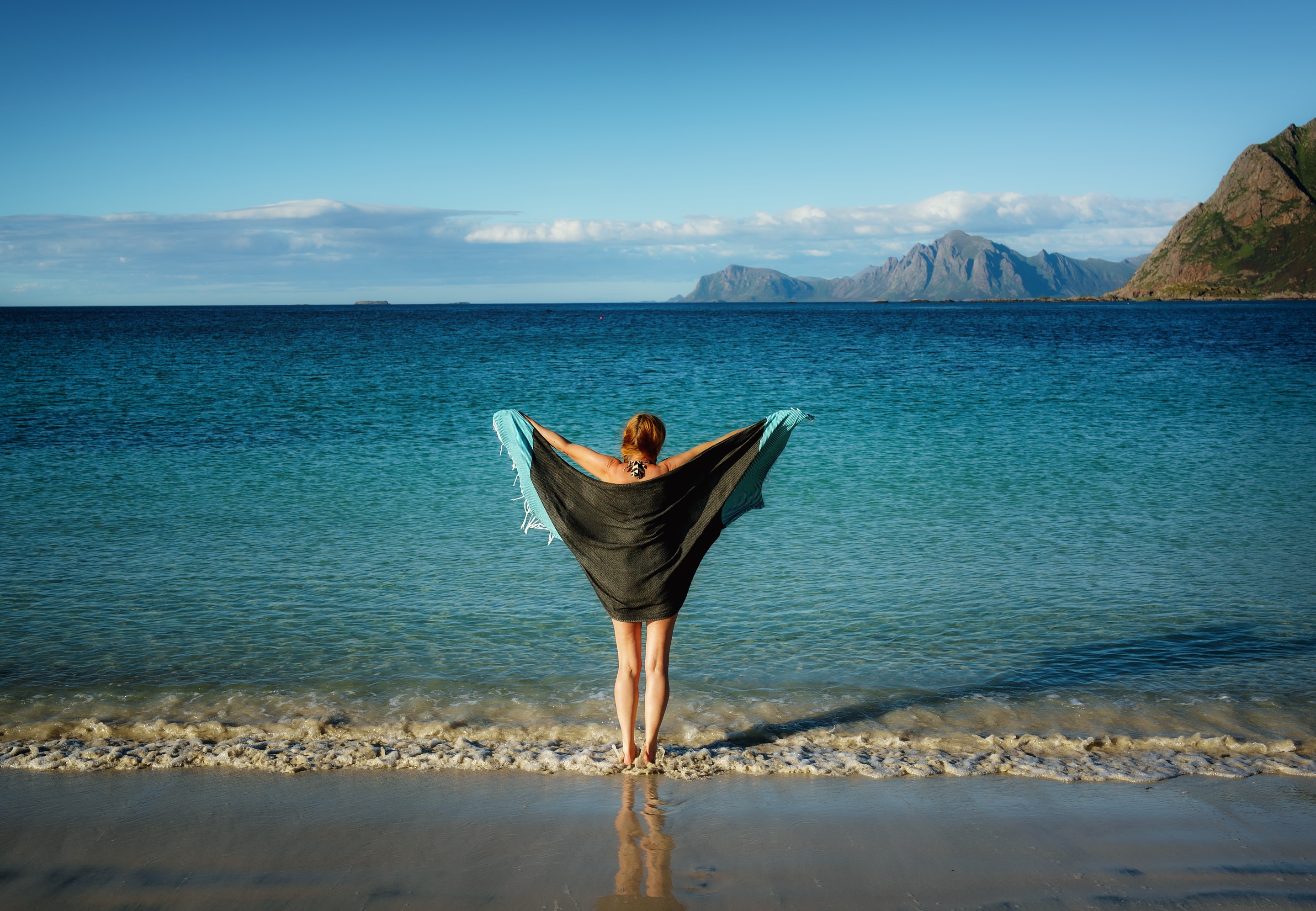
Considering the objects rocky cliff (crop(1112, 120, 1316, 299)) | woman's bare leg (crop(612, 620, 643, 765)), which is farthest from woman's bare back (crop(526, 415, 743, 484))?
rocky cliff (crop(1112, 120, 1316, 299))

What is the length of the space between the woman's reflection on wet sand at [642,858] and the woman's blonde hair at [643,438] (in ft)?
5.72

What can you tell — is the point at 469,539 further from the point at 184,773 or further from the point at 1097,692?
the point at 1097,692

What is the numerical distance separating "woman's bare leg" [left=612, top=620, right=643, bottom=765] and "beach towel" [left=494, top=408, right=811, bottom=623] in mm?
69

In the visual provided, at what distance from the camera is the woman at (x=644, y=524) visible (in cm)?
446

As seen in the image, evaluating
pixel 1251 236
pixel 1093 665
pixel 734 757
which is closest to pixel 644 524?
pixel 734 757

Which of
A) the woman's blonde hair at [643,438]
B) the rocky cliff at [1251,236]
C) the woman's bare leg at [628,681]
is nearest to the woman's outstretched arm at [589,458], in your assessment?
the woman's blonde hair at [643,438]

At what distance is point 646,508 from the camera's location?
14.7ft

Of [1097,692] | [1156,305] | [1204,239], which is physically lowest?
[1097,692]

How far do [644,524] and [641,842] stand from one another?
5.11 feet

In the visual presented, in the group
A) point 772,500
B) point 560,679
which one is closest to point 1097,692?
point 560,679

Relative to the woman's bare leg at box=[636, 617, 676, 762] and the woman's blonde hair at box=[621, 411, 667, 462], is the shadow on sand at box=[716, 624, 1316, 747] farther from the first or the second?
the woman's blonde hair at box=[621, 411, 667, 462]

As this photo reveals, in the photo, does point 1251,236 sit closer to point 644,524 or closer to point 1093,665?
point 1093,665

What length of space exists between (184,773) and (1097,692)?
570 centimetres

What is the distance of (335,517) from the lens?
426 inches
